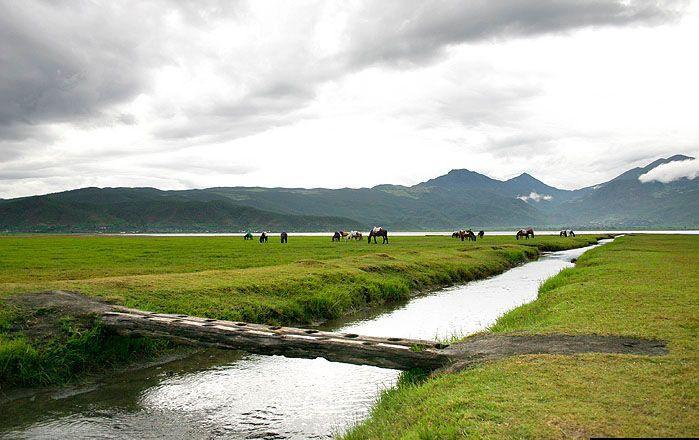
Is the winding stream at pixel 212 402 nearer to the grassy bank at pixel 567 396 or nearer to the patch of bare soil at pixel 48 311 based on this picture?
the grassy bank at pixel 567 396

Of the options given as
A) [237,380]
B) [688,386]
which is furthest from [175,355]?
[688,386]

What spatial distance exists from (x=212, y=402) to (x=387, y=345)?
5381 mm

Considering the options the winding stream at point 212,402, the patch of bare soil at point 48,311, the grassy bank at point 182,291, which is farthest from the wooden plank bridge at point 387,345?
the patch of bare soil at point 48,311

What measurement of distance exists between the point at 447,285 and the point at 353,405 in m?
27.6

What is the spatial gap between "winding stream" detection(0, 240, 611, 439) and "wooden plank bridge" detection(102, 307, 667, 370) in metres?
1.28

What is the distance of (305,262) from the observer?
36219 mm

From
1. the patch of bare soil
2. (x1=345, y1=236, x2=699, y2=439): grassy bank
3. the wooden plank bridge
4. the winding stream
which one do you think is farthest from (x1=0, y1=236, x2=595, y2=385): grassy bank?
(x1=345, y1=236, x2=699, y2=439): grassy bank

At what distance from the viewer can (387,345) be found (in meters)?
12.8

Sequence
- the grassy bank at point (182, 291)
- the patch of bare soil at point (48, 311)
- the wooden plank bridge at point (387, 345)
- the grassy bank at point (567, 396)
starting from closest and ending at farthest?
the grassy bank at point (567, 396)
the wooden plank bridge at point (387, 345)
the grassy bank at point (182, 291)
the patch of bare soil at point (48, 311)

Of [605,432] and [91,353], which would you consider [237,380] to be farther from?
[605,432]

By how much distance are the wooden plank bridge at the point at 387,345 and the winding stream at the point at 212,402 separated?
1.28 m

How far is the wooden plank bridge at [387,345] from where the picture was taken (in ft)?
38.6

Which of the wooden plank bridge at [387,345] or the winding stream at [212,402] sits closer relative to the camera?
the winding stream at [212,402]

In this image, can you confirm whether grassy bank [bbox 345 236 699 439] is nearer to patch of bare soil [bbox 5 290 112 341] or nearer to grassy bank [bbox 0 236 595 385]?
grassy bank [bbox 0 236 595 385]
